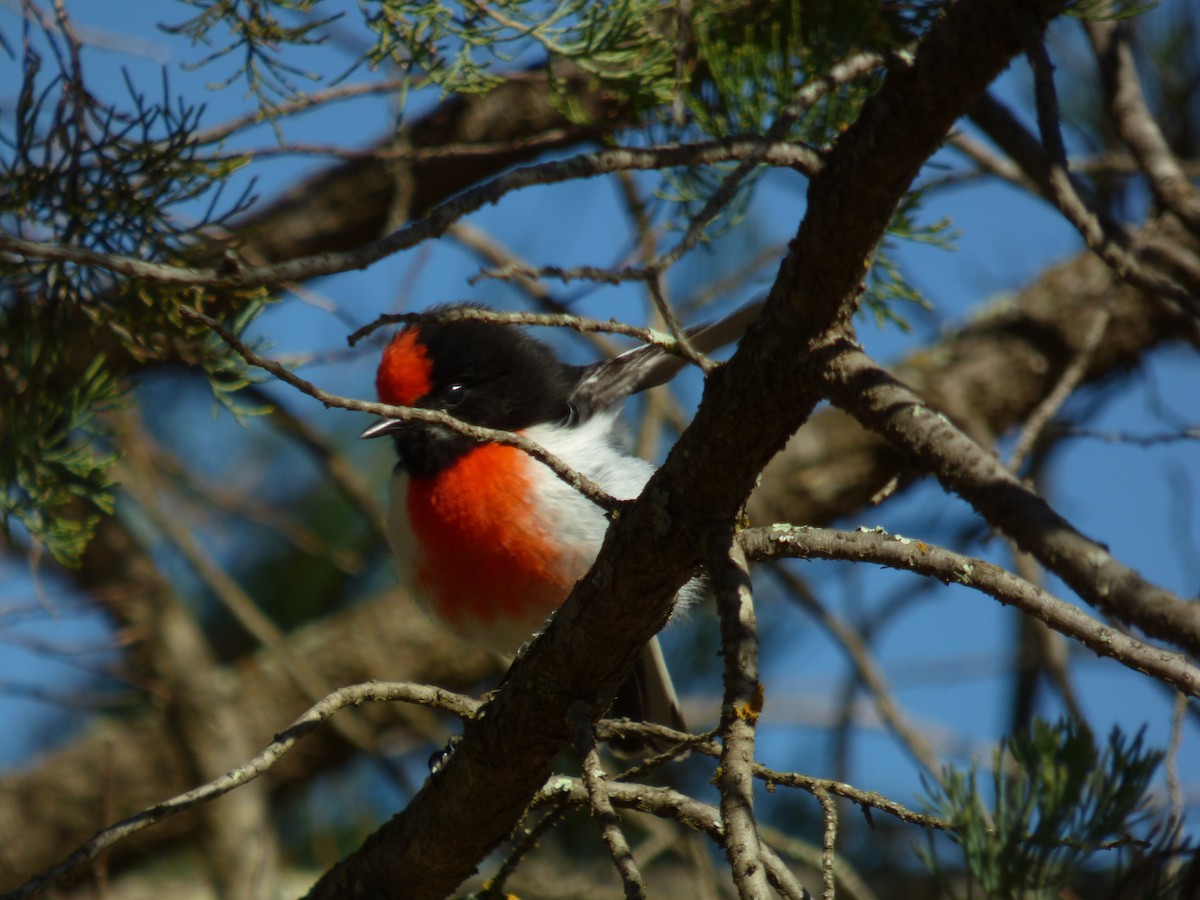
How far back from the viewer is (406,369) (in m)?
3.51

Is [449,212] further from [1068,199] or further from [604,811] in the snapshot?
[1068,199]

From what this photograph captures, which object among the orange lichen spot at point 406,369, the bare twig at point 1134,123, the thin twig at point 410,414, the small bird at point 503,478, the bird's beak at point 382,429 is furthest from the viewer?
the orange lichen spot at point 406,369

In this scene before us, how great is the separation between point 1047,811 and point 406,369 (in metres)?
2.17

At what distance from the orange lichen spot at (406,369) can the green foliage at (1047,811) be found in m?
2.01

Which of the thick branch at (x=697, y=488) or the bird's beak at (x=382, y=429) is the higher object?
the bird's beak at (x=382, y=429)

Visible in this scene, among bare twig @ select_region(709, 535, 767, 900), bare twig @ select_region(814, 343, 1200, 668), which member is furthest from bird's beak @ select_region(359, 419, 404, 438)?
bare twig @ select_region(814, 343, 1200, 668)

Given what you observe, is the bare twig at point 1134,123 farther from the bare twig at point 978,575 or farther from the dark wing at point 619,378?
the bare twig at point 978,575

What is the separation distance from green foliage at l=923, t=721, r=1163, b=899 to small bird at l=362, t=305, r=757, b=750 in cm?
139

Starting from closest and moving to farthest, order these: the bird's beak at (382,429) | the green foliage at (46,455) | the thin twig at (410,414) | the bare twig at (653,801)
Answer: the thin twig at (410,414), the bare twig at (653,801), the green foliage at (46,455), the bird's beak at (382,429)

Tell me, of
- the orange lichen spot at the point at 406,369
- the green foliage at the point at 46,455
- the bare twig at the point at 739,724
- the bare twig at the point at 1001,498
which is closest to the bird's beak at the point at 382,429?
the orange lichen spot at the point at 406,369

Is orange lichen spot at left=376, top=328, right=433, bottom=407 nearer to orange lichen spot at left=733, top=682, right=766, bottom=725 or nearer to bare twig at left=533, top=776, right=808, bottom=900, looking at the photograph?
bare twig at left=533, top=776, right=808, bottom=900

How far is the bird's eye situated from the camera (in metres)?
3.54

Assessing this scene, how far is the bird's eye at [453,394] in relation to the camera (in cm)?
354

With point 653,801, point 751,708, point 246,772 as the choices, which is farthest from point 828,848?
point 246,772
